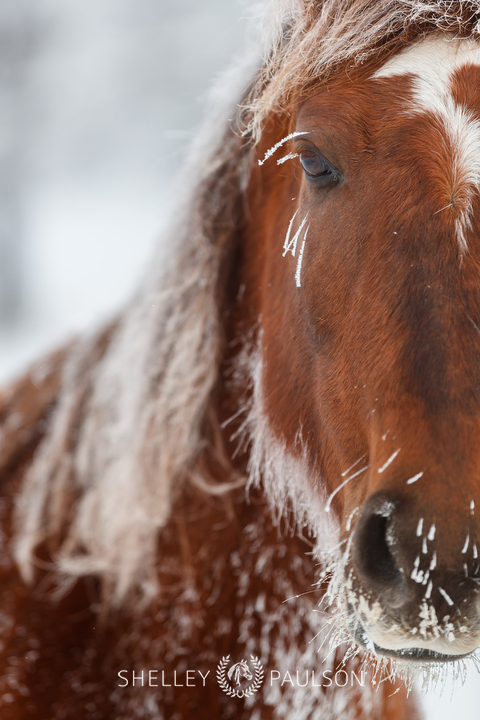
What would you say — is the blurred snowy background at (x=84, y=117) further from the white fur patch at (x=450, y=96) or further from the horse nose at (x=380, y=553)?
the horse nose at (x=380, y=553)

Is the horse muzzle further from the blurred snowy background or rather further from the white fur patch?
the blurred snowy background

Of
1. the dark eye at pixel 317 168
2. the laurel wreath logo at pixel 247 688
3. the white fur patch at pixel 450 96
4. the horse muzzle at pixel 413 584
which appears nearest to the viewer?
the horse muzzle at pixel 413 584

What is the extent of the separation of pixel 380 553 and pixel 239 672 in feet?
2.05

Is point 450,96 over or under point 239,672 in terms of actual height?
over

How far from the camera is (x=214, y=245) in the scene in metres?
1.41

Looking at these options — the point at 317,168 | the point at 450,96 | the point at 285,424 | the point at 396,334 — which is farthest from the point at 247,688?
the point at 450,96

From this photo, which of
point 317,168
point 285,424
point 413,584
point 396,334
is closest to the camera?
point 413,584

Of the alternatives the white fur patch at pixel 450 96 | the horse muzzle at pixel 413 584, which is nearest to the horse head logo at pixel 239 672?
the horse muzzle at pixel 413 584

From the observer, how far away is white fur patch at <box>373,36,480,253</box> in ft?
2.95

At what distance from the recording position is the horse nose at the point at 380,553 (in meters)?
0.79

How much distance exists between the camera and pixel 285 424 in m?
1.22

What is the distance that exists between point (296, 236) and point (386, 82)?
0.30 metres

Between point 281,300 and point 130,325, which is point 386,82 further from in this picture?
point 130,325

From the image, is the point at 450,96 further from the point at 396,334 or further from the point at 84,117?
the point at 84,117
